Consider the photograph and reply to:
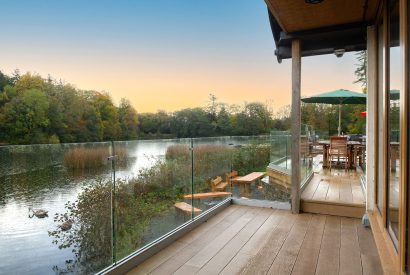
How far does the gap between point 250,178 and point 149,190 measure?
1.98 m

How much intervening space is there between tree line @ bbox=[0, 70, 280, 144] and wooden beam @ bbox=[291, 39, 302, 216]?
10956 millimetres

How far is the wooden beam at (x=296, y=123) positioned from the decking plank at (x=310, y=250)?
45 centimetres

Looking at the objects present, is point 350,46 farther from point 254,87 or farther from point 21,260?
point 254,87

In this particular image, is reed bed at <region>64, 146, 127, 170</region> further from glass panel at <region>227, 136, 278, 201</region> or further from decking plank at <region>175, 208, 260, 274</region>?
glass panel at <region>227, 136, 278, 201</region>

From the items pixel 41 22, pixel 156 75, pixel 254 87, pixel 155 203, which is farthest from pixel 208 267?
pixel 41 22

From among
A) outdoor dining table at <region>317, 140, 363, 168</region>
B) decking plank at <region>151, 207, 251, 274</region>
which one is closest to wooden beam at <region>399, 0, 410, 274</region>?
decking plank at <region>151, 207, 251, 274</region>

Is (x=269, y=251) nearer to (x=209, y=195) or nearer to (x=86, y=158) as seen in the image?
(x=209, y=195)

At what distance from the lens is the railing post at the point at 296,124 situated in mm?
3918

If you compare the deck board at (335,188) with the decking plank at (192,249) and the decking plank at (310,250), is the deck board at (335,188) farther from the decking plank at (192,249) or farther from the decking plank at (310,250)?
the decking plank at (192,249)

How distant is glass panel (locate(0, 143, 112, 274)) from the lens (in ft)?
5.59

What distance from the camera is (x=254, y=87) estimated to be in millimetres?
17891

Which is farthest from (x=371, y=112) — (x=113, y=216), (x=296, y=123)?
(x=113, y=216)

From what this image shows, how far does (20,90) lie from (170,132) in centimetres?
1014

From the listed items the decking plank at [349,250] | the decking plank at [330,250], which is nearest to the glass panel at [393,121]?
the decking plank at [349,250]
